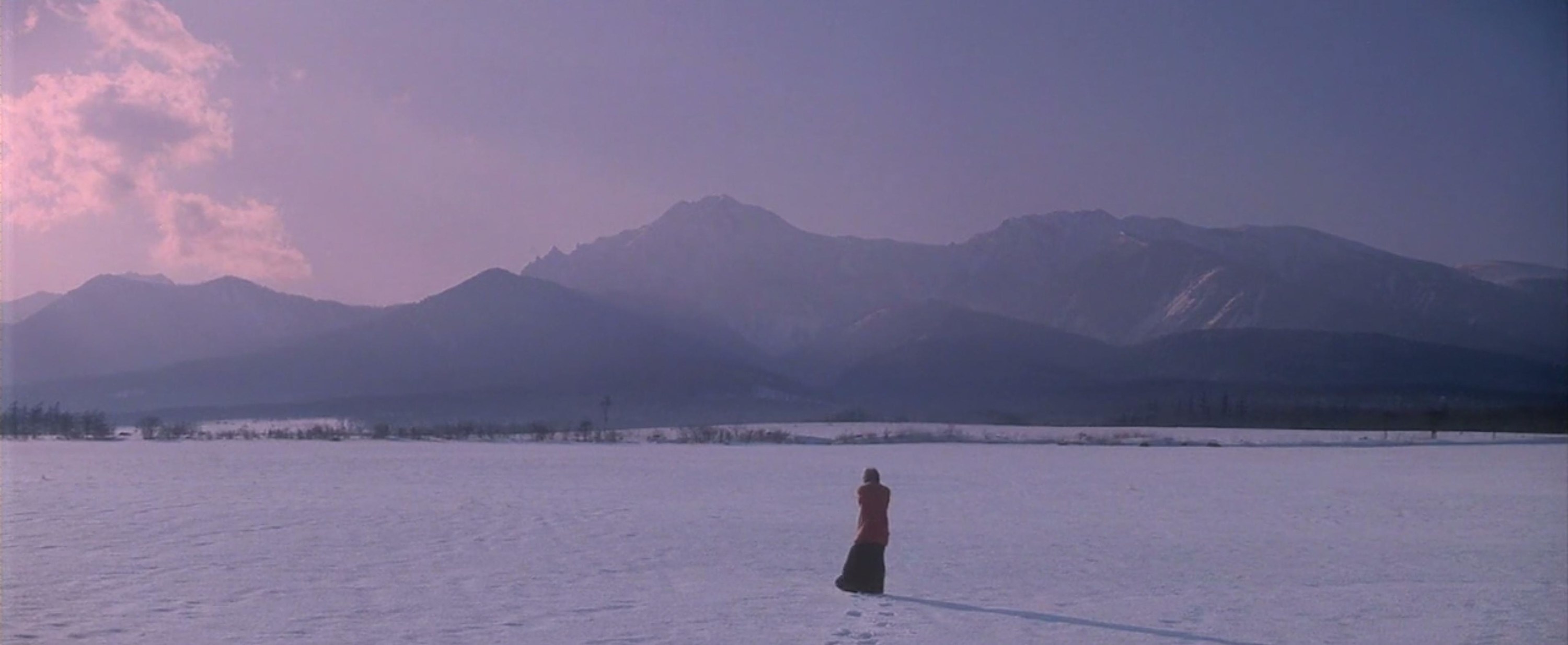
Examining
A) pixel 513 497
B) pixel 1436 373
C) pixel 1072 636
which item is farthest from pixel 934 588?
pixel 1436 373

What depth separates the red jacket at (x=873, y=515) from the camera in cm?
1196

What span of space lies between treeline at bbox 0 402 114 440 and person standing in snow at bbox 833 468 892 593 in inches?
2129

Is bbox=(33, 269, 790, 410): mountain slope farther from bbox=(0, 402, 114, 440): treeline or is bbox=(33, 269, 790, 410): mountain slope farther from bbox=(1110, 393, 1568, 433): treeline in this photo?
bbox=(0, 402, 114, 440): treeline

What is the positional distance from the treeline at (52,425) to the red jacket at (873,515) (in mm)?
54072

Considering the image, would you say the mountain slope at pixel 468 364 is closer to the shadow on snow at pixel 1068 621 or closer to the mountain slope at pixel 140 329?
the mountain slope at pixel 140 329

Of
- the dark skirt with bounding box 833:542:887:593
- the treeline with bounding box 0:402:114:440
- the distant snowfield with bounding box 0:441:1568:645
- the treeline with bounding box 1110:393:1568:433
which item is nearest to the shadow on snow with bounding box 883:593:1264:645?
the distant snowfield with bounding box 0:441:1568:645

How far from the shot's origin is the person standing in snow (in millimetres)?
11914

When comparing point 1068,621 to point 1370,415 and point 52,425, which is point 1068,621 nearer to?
point 52,425

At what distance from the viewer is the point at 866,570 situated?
39.1ft

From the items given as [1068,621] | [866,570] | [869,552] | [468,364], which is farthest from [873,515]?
[468,364]

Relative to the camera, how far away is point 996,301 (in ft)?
645

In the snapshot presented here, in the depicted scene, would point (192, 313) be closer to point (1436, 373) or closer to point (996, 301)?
point (996, 301)

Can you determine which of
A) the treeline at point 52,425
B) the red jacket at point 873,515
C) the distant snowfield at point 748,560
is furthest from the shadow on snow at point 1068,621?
the treeline at point 52,425

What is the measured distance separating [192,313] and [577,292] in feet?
153
